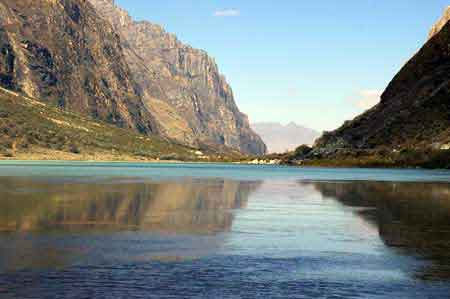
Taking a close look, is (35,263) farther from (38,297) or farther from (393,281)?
(393,281)

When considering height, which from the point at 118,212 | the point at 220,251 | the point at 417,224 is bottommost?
the point at 220,251

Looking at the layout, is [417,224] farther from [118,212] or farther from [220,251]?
[118,212]

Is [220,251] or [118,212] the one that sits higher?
[118,212]

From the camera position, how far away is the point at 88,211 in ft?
186

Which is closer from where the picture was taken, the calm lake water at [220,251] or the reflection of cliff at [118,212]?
the calm lake water at [220,251]

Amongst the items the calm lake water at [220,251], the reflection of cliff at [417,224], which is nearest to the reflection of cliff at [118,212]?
the calm lake water at [220,251]

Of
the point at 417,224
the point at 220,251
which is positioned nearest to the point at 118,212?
the point at 220,251

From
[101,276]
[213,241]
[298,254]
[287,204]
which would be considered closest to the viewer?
[101,276]

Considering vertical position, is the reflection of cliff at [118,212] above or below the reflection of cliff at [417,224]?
below

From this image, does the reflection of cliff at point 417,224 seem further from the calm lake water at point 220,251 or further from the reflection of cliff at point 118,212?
the reflection of cliff at point 118,212

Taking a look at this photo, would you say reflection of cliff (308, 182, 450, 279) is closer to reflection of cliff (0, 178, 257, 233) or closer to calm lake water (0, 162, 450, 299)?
calm lake water (0, 162, 450, 299)

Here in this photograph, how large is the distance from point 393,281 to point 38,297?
45.6 feet

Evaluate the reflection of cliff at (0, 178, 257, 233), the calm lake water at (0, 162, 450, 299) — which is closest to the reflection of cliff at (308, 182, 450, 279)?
the calm lake water at (0, 162, 450, 299)

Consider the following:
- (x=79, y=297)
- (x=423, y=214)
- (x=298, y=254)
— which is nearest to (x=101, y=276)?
(x=79, y=297)
